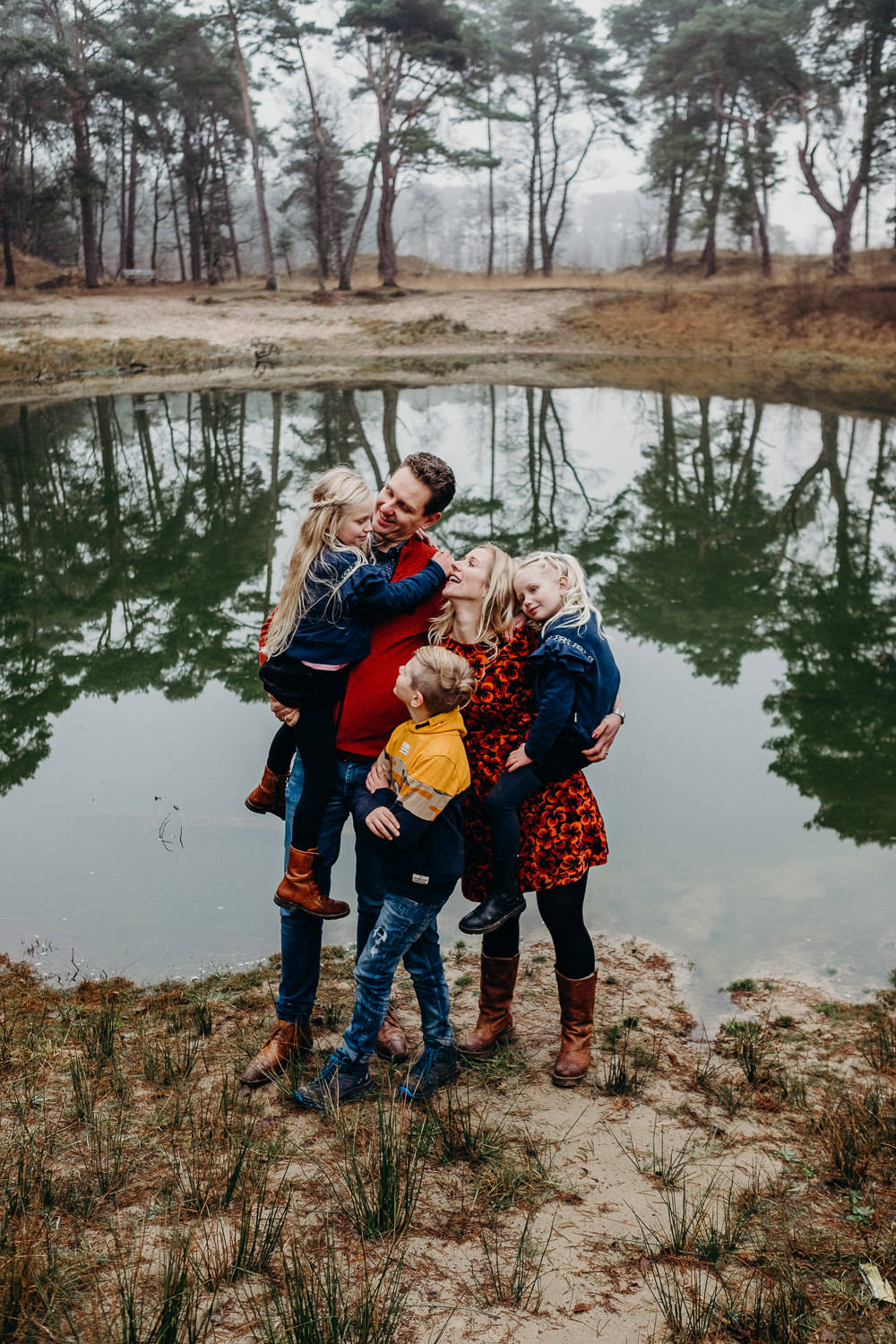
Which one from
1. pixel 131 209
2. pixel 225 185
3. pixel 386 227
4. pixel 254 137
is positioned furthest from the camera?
pixel 225 185

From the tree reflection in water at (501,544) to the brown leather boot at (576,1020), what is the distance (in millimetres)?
2654

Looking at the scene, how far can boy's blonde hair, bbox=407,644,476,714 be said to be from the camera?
266 cm

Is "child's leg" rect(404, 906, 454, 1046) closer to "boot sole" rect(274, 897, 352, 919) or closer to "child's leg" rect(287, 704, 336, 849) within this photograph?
"boot sole" rect(274, 897, 352, 919)

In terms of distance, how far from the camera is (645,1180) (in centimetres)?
262

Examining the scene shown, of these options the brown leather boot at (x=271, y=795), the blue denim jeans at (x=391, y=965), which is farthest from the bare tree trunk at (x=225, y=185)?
the blue denim jeans at (x=391, y=965)

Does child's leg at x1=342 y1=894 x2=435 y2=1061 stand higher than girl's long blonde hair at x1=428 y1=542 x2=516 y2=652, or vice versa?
girl's long blonde hair at x1=428 y1=542 x2=516 y2=652

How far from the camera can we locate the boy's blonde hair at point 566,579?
296 cm

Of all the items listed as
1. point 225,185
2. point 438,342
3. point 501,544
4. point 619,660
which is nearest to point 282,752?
point 619,660

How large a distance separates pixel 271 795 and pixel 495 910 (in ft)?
2.83

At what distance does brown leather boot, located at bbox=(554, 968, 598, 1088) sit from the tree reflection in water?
2654 millimetres

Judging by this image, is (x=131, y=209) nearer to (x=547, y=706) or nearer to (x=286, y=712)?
(x=286, y=712)

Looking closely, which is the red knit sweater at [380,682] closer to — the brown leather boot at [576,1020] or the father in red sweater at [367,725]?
the father in red sweater at [367,725]

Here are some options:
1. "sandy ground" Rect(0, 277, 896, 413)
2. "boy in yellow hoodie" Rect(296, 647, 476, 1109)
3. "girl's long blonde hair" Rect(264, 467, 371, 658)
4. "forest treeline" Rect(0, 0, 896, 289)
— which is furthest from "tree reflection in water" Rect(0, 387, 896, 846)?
"forest treeline" Rect(0, 0, 896, 289)

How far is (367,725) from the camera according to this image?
9.68 feet
